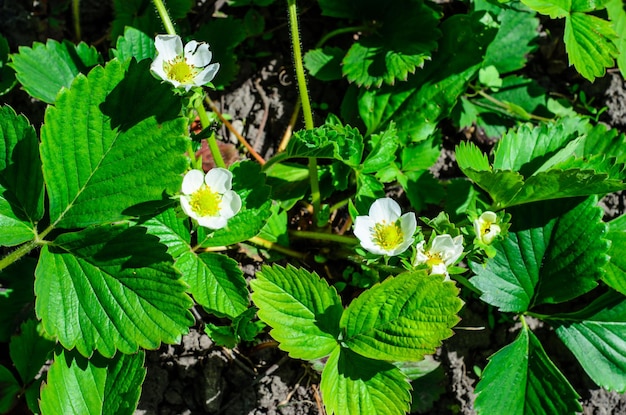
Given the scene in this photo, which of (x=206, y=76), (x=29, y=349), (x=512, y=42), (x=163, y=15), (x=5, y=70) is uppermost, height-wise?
(x=163, y=15)

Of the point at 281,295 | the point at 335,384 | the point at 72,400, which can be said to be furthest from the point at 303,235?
the point at 72,400

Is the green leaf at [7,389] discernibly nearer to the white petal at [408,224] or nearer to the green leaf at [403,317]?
the green leaf at [403,317]

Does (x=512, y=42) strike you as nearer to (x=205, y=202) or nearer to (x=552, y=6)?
(x=552, y=6)

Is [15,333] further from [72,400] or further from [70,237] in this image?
[70,237]

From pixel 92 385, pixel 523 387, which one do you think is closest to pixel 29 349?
pixel 92 385

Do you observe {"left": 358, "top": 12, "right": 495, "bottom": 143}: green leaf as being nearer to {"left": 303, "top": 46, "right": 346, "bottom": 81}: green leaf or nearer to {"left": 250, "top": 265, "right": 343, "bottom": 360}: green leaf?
{"left": 303, "top": 46, "right": 346, "bottom": 81}: green leaf

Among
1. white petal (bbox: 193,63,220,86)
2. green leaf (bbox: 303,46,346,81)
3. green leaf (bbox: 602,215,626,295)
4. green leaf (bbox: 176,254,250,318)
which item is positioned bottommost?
green leaf (bbox: 602,215,626,295)

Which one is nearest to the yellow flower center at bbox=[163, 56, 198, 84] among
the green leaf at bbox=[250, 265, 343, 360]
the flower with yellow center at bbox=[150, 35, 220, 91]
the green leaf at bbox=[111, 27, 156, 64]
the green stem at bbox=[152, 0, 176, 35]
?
the flower with yellow center at bbox=[150, 35, 220, 91]

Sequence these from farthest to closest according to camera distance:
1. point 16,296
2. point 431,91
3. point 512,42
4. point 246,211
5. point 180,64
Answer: point 512,42, point 431,91, point 16,296, point 246,211, point 180,64
